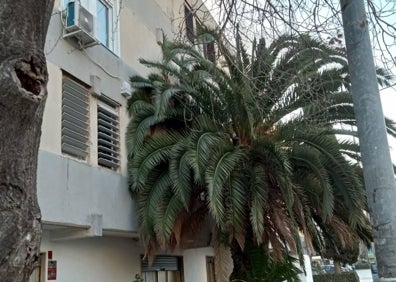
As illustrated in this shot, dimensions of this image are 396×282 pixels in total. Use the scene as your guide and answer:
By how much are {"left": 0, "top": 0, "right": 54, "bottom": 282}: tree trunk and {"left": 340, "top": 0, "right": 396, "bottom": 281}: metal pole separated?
2974 millimetres

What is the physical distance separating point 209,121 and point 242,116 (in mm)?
768

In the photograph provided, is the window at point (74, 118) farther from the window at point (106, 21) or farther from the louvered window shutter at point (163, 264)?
the louvered window shutter at point (163, 264)

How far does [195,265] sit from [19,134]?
13502 mm

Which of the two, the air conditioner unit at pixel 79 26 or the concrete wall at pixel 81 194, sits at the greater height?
the air conditioner unit at pixel 79 26

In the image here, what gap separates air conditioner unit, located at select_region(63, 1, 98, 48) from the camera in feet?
30.1

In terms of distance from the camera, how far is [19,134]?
2.64 m

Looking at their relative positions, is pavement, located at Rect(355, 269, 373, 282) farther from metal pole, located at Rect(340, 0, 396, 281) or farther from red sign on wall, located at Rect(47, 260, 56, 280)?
metal pole, located at Rect(340, 0, 396, 281)

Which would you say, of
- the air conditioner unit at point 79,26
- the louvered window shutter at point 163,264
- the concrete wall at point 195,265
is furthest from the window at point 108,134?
the concrete wall at point 195,265

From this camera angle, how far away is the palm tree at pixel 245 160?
9.82m

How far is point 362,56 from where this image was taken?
472 centimetres

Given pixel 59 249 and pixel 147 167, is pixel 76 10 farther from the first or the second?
pixel 59 249

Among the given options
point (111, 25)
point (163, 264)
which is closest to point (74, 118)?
point (111, 25)

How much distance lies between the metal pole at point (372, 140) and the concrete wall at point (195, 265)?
36.1ft

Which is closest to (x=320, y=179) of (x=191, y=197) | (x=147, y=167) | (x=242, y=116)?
(x=242, y=116)
